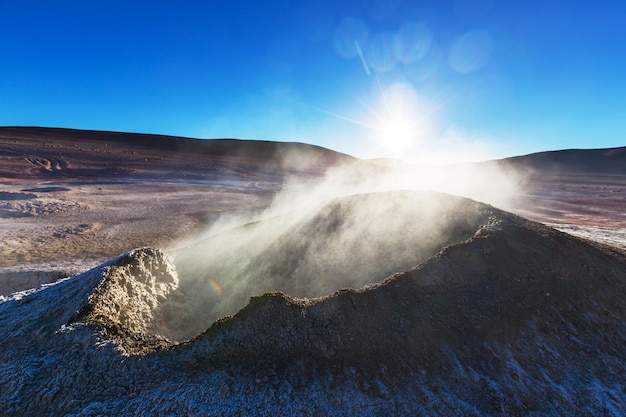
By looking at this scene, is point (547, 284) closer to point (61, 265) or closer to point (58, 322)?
point (58, 322)

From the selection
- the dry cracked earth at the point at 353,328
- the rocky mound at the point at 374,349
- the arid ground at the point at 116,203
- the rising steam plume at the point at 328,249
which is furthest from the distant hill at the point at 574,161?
the rocky mound at the point at 374,349

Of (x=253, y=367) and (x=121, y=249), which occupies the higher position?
(x=253, y=367)

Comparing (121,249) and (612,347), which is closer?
(612,347)

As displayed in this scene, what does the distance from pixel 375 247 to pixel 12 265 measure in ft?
26.9

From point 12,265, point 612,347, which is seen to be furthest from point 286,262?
point 12,265

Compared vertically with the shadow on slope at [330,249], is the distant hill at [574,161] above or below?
above

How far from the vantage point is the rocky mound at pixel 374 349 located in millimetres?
2721

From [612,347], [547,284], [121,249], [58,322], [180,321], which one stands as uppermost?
[547,284]

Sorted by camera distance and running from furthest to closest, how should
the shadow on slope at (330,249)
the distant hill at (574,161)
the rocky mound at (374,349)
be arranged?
the distant hill at (574,161)
the shadow on slope at (330,249)
the rocky mound at (374,349)

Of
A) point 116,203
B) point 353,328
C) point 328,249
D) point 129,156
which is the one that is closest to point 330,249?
point 328,249

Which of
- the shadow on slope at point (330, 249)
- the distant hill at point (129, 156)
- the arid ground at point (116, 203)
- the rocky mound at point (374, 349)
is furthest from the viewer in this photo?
the distant hill at point (129, 156)

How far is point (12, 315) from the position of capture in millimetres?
4219

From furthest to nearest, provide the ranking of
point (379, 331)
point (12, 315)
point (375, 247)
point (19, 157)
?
point (19, 157) → point (375, 247) → point (12, 315) → point (379, 331)

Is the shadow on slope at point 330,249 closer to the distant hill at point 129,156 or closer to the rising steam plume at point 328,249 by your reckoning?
the rising steam plume at point 328,249
